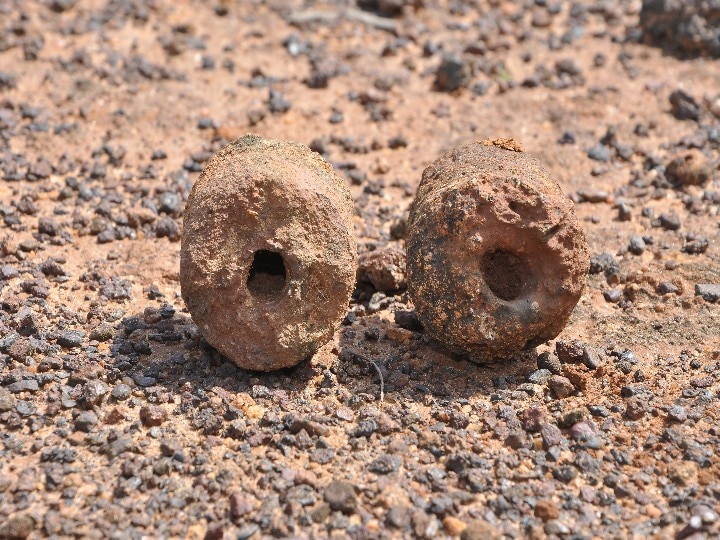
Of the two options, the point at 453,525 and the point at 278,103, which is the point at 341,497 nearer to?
the point at 453,525

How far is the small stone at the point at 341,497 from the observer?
14.8ft

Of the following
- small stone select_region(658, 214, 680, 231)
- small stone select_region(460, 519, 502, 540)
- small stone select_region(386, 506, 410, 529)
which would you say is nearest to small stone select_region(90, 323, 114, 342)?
small stone select_region(386, 506, 410, 529)

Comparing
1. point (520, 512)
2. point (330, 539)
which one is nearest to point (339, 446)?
point (330, 539)

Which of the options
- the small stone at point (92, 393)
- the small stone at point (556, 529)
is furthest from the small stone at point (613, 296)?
the small stone at point (92, 393)

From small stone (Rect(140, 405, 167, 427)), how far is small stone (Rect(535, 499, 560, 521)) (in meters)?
2.13

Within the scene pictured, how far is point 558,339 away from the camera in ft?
19.7

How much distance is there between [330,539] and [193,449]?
0.99m

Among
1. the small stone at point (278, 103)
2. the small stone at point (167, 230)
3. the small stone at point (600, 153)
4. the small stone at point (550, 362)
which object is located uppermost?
the small stone at point (600, 153)

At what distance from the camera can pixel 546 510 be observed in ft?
14.9

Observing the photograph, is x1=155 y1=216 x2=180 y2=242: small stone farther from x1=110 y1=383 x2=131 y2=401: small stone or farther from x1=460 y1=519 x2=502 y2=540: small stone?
x1=460 y1=519 x2=502 y2=540: small stone

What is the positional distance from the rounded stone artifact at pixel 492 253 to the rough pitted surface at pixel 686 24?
5324 mm

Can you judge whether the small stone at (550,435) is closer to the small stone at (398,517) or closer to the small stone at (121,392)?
the small stone at (398,517)

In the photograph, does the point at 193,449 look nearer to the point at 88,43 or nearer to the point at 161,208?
the point at 161,208

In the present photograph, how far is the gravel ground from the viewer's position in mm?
4617
